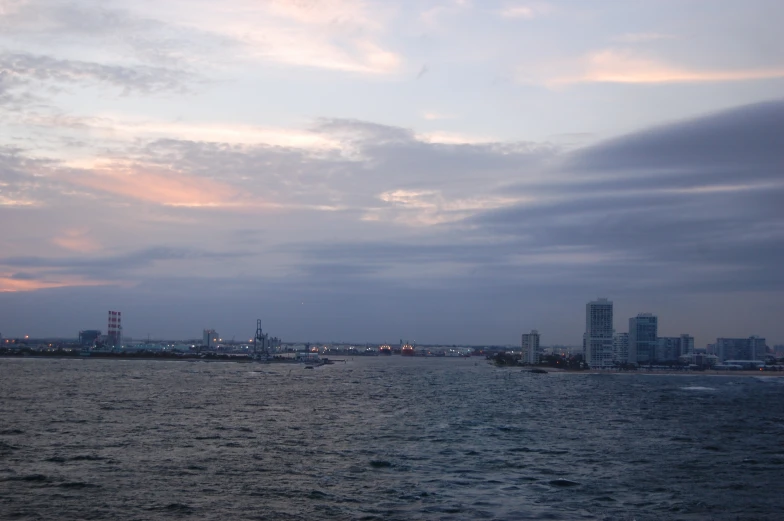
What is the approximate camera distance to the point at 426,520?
903 inches

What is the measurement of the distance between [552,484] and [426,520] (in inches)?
342

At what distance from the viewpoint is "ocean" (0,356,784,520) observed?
24.8 meters

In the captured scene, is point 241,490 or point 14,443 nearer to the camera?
point 241,490

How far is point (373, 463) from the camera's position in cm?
3312

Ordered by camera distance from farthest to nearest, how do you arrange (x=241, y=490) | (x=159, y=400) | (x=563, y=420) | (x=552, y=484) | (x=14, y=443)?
(x=159, y=400)
(x=563, y=420)
(x=14, y=443)
(x=552, y=484)
(x=241, y=490)

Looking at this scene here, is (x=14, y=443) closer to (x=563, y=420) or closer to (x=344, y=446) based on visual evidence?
(x=344, y=446)

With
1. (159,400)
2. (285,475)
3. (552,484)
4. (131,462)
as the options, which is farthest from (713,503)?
(159,400)

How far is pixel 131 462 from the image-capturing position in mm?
31875

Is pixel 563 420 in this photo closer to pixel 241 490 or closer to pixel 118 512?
pixel 241 490

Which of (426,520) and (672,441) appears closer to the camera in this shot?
(426,520)

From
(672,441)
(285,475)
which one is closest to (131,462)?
(285,475)

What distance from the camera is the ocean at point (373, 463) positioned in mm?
24844

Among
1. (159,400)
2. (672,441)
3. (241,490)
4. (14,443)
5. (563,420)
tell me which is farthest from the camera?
(159,400)

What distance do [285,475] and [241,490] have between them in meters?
3.49
